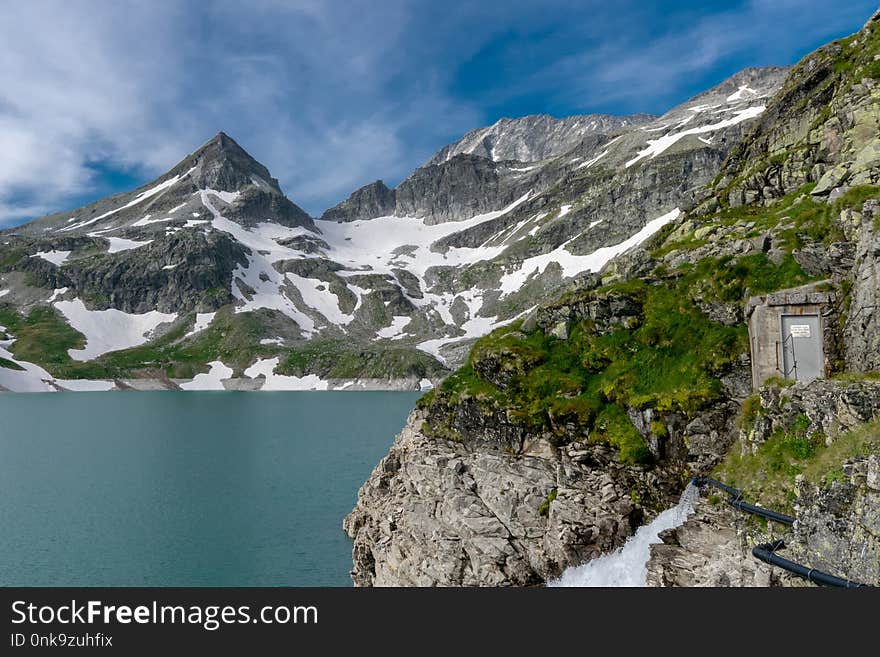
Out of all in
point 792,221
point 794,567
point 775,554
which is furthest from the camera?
point 792,221

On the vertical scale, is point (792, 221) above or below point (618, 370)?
above

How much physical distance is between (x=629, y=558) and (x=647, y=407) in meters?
7.22

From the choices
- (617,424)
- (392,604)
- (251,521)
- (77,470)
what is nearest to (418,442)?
(617,424)

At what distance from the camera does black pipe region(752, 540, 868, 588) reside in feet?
42.4

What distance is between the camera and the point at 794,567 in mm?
14164

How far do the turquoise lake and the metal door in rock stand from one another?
25619 millimetres

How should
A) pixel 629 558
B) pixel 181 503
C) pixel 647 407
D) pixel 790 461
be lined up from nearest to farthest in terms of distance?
pixel 790 461 → pixel 629 558 → pixel 647 407 → pixel 181 503

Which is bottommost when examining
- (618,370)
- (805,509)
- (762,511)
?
(762,511)

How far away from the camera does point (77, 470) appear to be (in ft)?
180

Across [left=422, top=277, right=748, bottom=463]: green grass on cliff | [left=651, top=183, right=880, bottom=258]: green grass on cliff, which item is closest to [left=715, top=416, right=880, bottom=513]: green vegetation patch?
[left=422, top=277, right=748, bottom=463]: green grass on cliff

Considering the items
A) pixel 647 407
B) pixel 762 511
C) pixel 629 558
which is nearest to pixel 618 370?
pixel 647 407

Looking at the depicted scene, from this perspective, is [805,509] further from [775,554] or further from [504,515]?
[504,515]

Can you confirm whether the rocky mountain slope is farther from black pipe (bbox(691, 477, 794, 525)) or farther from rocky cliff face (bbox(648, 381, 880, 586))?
black pipe (bbox(691, 477, 794, 525))

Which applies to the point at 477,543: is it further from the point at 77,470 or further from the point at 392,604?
the point at 77,470
